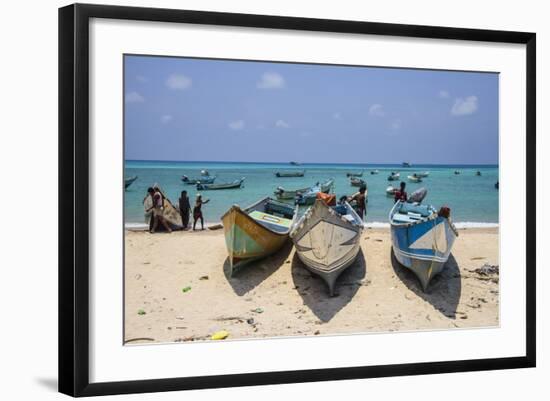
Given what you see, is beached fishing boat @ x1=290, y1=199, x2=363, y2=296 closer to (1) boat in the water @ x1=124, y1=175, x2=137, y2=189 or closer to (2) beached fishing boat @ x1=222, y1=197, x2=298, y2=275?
(2) beached fishing boat @ x1=222, y1=197, x2=298, y2=275

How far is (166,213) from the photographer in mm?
4699

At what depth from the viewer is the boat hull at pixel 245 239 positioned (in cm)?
484

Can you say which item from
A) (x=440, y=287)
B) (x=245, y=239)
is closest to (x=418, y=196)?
(x=440, y=287)

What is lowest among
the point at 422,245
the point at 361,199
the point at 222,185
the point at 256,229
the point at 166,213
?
the point at 422,245

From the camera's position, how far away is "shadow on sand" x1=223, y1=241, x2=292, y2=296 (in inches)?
186

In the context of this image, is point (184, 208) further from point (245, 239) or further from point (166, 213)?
point (245, 239)

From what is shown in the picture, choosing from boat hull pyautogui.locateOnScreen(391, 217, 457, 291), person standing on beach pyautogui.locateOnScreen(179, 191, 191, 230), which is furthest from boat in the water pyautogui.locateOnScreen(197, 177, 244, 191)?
boat hull pyautogui.locateOnScreen(391, 217, 457, 291)

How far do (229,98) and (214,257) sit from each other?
4.34 feet

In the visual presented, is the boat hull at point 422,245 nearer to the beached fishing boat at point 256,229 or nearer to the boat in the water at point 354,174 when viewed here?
the boat in the water at point 354,174

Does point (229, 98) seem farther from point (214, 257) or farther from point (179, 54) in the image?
point (214, 257)

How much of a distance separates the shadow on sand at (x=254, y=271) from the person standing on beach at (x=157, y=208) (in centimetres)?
65

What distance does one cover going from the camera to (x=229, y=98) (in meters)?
4.71

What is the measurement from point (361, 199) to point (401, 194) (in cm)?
37

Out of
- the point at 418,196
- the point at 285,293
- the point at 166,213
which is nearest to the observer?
the point at 166,213
